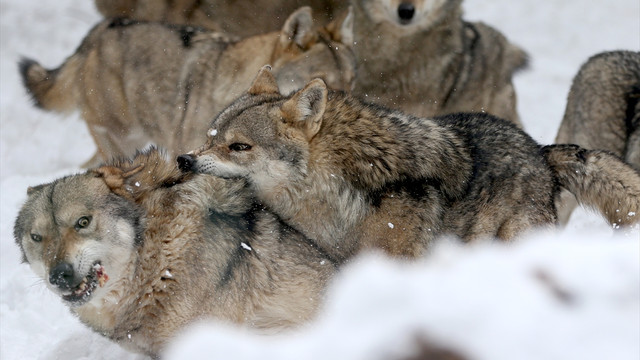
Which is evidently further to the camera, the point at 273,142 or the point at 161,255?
the point at 273,142

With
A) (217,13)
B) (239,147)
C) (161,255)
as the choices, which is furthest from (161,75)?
(161,255)

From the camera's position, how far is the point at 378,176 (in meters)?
4.81

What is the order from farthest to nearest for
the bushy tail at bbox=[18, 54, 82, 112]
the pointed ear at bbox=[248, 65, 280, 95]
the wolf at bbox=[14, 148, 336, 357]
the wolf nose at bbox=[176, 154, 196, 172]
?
the bushy tail at bbox=[18, 54, 82, 112], the pointed ear at bbox=[248, 65, 280, 95], the wolf nose at bbox=[176, 154, 196, 172], the wolf at bbox=[14, 148, 336, 357]

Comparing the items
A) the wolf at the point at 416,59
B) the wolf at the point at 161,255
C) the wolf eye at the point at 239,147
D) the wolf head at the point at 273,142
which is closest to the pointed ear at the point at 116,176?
the wolf at the point at 161,255

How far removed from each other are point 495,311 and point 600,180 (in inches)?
148

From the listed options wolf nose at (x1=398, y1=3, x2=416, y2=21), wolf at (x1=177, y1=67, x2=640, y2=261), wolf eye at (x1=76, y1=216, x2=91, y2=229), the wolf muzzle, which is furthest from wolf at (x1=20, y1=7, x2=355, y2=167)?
the wolf muzzle

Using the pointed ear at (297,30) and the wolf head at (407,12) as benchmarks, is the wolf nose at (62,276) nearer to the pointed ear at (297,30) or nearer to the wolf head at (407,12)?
the pointed ear at (297,30)

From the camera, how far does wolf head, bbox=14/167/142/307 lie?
402 centimetres

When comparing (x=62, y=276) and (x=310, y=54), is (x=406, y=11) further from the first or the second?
(x=62, y=276)

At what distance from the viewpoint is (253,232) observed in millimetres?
4582

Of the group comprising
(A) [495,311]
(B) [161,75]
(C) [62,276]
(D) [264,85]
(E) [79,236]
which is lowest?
(B) [161,75]

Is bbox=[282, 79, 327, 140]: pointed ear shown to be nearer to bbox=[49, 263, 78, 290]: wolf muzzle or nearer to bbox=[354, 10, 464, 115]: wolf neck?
bbox=[49, 263, 78, 290]: wolf muzzle

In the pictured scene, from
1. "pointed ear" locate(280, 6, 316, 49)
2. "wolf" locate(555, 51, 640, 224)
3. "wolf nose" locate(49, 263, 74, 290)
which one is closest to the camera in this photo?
"wolf nose" locate(49, 263, 74, 290)

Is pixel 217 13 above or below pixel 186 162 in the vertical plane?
below
